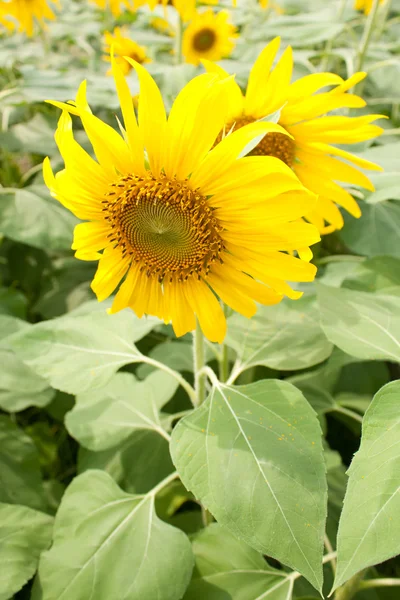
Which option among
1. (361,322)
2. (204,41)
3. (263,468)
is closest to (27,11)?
(204,41)

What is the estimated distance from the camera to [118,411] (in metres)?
1.06

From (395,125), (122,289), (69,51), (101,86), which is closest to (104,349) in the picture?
(122,289)

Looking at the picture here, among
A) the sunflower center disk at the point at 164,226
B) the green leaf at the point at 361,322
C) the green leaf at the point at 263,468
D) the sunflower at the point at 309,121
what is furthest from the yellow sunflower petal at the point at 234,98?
the green leaf at the point at 263,468

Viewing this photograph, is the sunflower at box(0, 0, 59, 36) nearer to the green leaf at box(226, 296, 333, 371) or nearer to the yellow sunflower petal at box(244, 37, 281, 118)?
the yellow sunflower petal at box(244, 37, 281, 118)

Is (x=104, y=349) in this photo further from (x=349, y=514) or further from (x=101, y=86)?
(x=101, y=86)

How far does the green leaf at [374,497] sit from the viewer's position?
1.59ft

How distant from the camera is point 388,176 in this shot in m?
0.98

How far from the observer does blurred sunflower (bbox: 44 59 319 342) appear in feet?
2.09

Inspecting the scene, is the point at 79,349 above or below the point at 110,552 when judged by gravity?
above

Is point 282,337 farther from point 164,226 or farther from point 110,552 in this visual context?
point 110,552

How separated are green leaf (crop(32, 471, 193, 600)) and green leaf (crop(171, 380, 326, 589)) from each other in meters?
0.18

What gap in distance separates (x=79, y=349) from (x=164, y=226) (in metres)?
0.28

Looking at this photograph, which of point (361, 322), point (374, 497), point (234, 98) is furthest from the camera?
point (234, 98)

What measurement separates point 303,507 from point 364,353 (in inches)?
9.2
